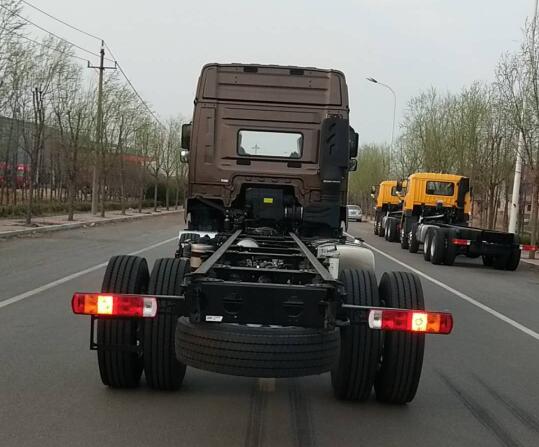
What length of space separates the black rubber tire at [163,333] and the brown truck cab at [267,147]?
4215mm

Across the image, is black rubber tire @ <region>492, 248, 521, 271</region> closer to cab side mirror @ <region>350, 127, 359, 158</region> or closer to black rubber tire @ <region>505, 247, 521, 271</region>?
black rubber tire @ <region>505, 247, 521, 271</region>

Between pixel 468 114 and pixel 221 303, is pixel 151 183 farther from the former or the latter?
pixel 221 303

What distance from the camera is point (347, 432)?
4906 mm

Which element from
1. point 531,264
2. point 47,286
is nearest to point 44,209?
point 531,264

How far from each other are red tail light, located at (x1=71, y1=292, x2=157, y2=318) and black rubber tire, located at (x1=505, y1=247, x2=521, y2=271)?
16701 millimetres

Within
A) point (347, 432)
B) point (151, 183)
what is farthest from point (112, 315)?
point (151, 183)

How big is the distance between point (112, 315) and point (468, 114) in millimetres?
31247

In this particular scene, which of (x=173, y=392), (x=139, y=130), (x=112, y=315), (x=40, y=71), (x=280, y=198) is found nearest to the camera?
(x=112, y=315)

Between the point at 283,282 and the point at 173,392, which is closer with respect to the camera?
the point at 283,282

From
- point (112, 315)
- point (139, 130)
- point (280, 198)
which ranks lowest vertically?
point (112, 315)

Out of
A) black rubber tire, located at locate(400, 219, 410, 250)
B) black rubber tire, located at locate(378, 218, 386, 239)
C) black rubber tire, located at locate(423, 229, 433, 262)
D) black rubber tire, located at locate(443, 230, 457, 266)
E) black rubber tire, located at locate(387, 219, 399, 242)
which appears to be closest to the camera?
black rubber tire, located at locate(443, 230, 457, 266)

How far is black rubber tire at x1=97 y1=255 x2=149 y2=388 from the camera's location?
207 inches

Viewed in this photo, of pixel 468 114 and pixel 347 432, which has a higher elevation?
pixel 468 114

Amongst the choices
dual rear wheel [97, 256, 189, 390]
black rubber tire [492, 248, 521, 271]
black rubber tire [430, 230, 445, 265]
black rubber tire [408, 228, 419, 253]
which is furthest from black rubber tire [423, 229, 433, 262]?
dual rear wheel [97, 256, 189, 390]
